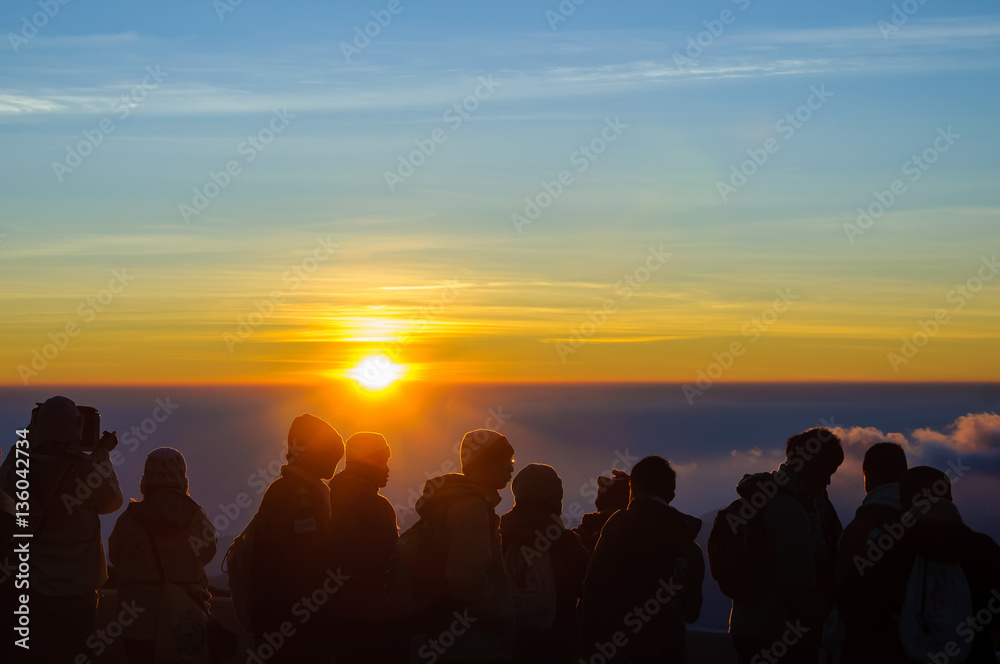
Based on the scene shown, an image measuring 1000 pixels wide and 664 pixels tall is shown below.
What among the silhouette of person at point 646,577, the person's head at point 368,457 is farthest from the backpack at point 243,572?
the silhouette of person at point 646,577

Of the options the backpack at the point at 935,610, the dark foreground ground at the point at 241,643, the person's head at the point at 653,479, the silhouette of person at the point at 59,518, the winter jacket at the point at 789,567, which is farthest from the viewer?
the dark foreground ground at the point at 241,643

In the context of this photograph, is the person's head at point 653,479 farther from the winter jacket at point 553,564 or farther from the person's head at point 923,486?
the person's head at point 923,486

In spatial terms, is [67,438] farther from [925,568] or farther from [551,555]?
[925,568]

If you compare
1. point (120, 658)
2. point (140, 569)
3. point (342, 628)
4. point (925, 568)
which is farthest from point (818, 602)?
point (120, 658)

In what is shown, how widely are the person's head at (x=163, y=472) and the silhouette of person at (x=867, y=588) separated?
3.72m

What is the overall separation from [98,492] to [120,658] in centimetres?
231

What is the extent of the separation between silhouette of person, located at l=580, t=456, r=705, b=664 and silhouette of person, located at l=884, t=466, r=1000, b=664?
3.55ft

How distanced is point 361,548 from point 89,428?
1.86 metres

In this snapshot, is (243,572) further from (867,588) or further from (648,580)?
(867,588)

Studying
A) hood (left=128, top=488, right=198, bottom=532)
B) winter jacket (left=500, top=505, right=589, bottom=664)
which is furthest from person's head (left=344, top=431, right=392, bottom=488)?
hood (left=128, top=488, right=198, bottom=532)

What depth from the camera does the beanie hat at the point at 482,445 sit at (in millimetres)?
4988

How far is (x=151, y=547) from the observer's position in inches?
233

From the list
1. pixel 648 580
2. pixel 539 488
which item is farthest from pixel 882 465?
pixel 539 488

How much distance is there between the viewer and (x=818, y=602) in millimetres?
5285
